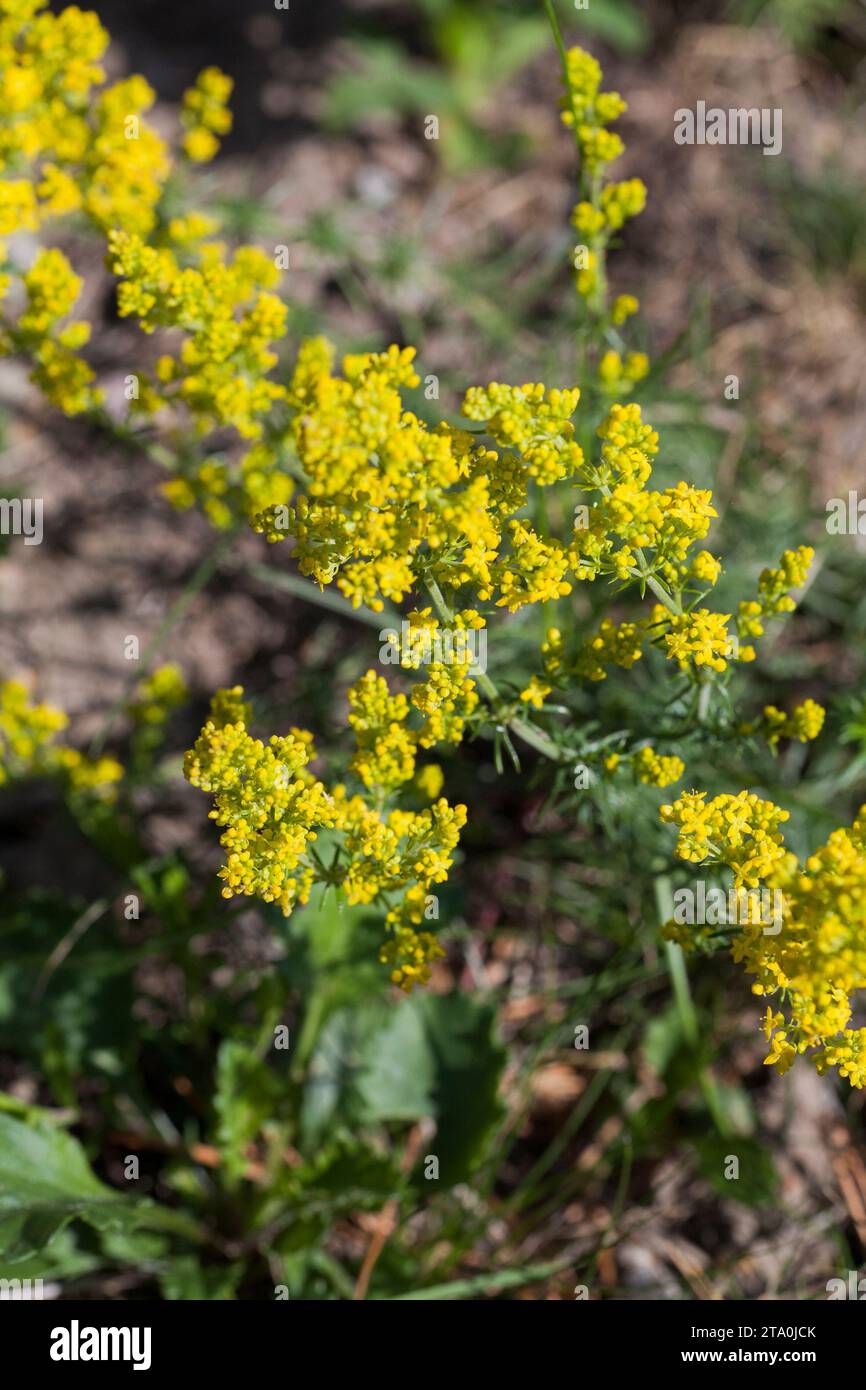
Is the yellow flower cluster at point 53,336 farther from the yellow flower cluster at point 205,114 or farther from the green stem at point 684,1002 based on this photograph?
the green stem at point 684,1002

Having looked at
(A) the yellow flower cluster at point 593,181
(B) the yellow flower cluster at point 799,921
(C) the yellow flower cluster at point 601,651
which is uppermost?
(A) the yellow flower cluster at point 593,181

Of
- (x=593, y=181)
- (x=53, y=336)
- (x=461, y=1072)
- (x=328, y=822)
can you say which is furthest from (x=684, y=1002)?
(x=53, y=336)

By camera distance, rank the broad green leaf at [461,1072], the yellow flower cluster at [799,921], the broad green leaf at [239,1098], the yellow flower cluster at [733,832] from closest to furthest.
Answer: the yellow flower cluster at [799,921], the yellow flower cluster at [733,832], the broad green leaf at [239,1098], the broad green leaf at [461,1072]

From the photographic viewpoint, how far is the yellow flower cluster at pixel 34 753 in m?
3.60

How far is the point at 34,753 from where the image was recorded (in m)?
3.65

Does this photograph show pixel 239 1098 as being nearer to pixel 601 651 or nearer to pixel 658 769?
pixel 658 769

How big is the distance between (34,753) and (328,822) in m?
1.56

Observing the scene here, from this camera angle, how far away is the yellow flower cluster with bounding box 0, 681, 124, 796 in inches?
142

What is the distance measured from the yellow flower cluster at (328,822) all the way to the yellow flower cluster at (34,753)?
3.91 feet

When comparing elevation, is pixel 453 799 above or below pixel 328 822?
above

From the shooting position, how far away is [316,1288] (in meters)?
3.40

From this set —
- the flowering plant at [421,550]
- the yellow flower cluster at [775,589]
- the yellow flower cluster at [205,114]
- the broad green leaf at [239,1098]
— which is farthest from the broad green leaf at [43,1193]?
the yellow flower cluster at [205,114]

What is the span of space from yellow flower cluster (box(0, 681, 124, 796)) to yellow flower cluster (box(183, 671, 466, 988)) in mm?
1193

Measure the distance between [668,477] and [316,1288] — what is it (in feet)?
9.61
